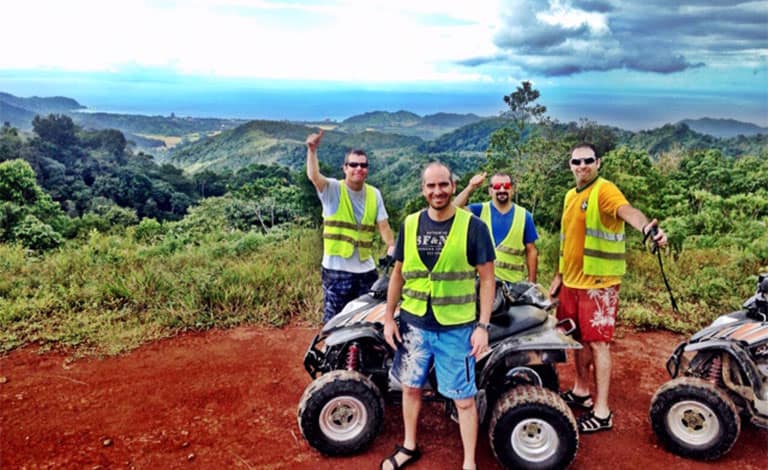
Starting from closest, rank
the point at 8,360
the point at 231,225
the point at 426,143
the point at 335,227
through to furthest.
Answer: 1. the point at 335,227
2. the point at 8,360
3. the point at 231,225
4. the point at 426,143

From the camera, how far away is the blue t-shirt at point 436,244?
3020 mm

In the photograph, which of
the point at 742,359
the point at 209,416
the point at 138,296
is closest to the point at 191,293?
the point at 138,296

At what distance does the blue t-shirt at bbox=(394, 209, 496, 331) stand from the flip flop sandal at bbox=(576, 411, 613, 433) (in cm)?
151

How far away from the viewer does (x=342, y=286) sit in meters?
4.38

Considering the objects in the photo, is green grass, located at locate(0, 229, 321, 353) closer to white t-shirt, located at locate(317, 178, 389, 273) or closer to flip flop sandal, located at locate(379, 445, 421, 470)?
white t-shirt, located at locate(317, 178, 389, 273)

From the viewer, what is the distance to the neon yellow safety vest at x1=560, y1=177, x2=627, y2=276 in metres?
3.76

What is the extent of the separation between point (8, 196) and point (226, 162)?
165 feet

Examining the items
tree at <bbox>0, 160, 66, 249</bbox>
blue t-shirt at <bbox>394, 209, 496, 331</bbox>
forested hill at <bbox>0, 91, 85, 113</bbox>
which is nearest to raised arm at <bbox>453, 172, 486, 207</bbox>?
blue t-shirt at <bbox>394, 209, 496, 331</bbox>

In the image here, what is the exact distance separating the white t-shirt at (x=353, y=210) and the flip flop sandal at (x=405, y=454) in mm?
1451

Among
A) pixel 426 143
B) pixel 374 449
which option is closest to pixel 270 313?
pixel 374 449

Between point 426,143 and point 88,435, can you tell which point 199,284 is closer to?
point 88,435

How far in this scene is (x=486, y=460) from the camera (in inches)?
140

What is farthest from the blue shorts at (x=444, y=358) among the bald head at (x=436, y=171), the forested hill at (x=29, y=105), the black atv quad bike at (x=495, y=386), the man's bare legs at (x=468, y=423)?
the forested hill at (x=29, y=105)

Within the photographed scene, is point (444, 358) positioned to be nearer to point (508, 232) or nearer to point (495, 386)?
point (495, 386)
